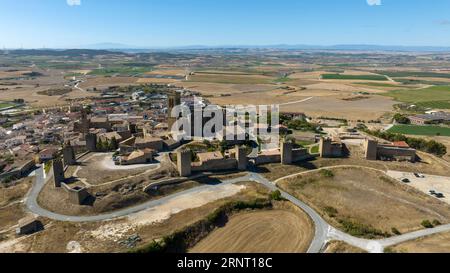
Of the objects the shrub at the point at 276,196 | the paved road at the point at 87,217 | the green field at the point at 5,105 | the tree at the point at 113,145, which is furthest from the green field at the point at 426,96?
the green field at the point at 5,105

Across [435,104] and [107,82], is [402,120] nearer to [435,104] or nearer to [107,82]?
[435,104]

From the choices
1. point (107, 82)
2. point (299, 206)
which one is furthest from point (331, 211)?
point (107, 82)

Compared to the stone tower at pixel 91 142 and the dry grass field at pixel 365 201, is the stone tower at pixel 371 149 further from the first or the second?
the stone tower at pixel 91 142

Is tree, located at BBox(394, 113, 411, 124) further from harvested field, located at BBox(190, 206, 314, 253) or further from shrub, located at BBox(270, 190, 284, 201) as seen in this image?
harvested field, located at BBox(190, 206, 314, 253)

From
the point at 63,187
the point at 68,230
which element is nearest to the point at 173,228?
the point at 68,230

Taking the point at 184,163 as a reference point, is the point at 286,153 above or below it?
below

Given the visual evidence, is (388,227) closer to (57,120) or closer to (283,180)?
(283,180)
